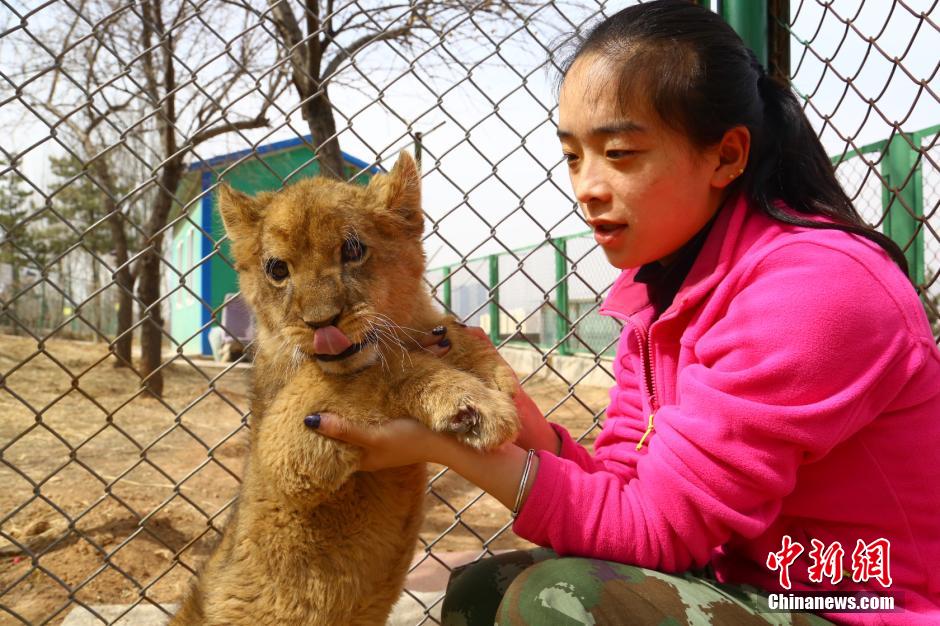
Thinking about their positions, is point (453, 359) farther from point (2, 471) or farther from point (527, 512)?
point (2, 471)

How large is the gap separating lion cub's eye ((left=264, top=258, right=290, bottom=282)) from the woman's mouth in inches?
40.9

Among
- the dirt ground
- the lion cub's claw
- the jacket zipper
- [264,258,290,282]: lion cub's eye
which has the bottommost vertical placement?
the dirt ground

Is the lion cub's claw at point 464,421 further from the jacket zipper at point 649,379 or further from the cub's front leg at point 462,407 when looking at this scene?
the jacket zipper at point 649,379

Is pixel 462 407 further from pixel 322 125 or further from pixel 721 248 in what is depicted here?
pixel 322 125

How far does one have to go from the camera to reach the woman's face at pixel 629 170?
2.01 meters

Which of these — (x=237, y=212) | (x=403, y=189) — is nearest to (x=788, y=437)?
(x=403, y=189)

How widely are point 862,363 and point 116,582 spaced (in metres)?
3.65

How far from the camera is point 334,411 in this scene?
2102 millimetres

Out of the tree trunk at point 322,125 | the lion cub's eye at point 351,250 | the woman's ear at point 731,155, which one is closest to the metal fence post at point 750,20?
the woman's ear at point 731,155

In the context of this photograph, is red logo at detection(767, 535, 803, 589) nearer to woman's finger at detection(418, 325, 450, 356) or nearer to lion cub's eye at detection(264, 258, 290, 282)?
woman's finger at detection(418, 325, 450, 356)

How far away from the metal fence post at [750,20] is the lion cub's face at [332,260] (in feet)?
5.24

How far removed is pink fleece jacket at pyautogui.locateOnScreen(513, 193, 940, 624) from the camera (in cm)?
170

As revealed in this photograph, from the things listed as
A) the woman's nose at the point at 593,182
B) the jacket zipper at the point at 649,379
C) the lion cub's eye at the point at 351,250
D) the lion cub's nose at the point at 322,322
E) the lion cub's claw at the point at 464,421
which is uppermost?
the woman's nose at the point at 593,182

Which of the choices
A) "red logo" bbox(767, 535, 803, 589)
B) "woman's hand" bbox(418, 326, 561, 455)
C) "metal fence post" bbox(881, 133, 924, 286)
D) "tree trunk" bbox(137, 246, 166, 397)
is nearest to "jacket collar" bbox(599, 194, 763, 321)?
"woman's hand" bbox(418, 326, 561, 455)
